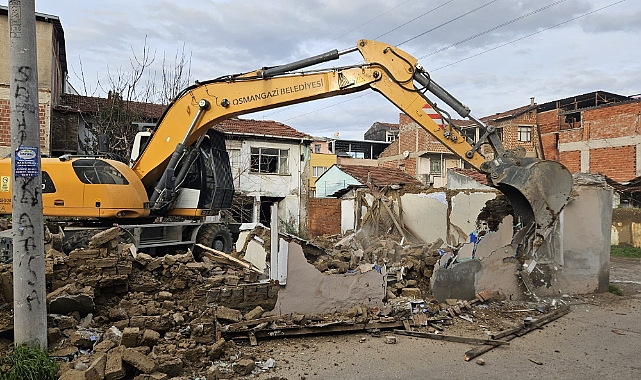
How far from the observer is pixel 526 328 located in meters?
6.95

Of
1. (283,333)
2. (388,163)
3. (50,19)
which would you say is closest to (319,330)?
(283,333)

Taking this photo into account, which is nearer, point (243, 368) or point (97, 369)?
point (97, 369)

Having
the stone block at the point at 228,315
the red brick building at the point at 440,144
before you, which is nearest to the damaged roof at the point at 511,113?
the red brick building at the point at 440,144

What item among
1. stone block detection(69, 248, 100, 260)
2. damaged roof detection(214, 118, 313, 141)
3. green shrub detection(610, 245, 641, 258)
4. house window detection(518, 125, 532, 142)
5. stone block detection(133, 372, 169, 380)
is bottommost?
green shrub detection(610, 245, 641, 258)

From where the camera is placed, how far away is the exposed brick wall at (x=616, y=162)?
24.0 m

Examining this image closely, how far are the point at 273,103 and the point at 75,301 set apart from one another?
4579mm

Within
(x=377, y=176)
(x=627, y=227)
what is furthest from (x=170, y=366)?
(x=627, y=227)

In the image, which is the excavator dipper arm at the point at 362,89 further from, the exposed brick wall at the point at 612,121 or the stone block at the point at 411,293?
the exposed brick wall at the point at 612,121

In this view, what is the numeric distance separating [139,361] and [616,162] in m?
26.9

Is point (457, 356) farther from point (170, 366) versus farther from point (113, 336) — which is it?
point (113, 336)

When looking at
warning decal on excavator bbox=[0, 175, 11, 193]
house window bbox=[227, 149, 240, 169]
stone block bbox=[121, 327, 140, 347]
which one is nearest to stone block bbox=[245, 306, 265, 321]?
stone block bbox=[121, 327, 140, 347]

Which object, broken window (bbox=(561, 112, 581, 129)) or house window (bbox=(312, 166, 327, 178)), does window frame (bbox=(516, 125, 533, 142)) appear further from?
house window (bbox=(312, 166, 327, 178))

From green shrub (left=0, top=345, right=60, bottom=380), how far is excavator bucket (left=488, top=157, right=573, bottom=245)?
6.63 metres

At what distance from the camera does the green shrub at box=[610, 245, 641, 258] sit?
58.3ft
